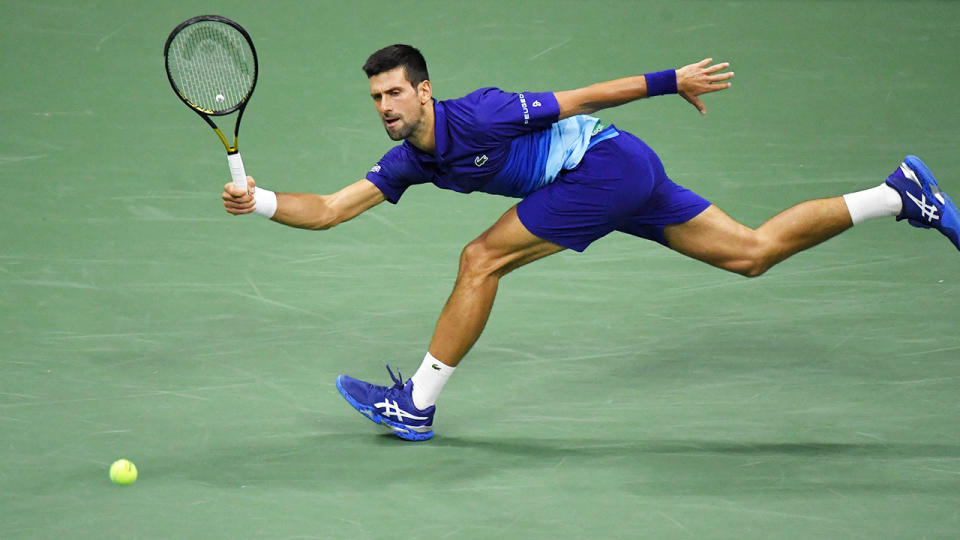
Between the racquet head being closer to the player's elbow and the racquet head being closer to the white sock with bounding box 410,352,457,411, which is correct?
the player's elbow

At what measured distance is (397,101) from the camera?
15.8 feet

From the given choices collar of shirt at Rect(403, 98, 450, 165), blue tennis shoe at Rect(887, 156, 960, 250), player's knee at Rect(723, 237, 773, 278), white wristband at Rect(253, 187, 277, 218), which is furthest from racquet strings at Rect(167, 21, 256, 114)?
blue tennis shoe at Rect(887, 156, 960, 250)

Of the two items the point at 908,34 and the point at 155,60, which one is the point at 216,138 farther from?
the point at 908,34

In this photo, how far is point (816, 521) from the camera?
417 centimetres

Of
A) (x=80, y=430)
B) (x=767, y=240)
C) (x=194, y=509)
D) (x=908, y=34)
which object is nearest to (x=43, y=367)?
(x=80, y=430)

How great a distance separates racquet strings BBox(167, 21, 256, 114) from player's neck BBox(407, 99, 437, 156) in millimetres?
668

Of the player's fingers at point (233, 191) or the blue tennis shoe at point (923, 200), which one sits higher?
the player's fingers at point (233, 191)

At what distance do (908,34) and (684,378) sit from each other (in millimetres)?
4969

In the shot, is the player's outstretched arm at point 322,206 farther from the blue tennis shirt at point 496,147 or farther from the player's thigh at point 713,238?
the player's thigh at point 713,238

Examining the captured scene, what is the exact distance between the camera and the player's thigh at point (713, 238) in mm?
5281

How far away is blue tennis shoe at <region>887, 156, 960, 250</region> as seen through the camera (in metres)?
5.27

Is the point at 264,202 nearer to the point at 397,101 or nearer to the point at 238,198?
the point at 238,198

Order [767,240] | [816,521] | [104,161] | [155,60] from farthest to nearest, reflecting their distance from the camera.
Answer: [155,60] → [104,161] → [767,240] → [816,521]

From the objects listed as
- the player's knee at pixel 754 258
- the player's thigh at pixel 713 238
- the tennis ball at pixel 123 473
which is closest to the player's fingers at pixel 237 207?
the tennis ball at pixel 123 473
